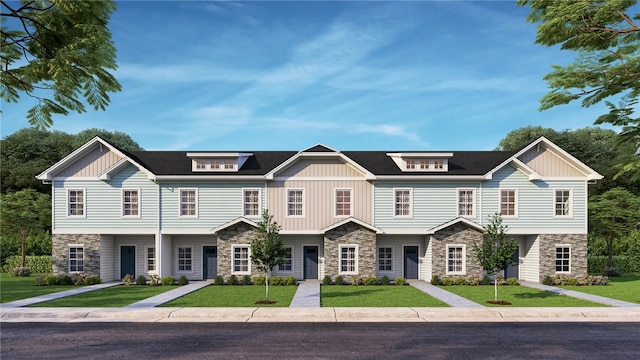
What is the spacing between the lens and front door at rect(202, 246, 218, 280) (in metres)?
27.6

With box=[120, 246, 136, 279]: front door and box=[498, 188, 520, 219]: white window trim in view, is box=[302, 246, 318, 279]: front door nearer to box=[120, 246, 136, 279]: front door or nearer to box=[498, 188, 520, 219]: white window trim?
box=[120, 246, 136, 279]: front door

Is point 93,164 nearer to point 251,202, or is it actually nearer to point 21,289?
point 21,289

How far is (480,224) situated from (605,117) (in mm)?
14885

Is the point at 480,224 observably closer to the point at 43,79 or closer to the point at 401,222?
the point at 401,222

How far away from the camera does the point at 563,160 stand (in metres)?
26.8

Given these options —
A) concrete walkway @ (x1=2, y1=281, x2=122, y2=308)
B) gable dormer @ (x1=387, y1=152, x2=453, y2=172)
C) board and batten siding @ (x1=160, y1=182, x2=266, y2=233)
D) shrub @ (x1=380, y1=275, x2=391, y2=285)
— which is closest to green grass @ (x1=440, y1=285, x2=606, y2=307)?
shrub @ (x1=380, y1=275, x2=391, y2=285)

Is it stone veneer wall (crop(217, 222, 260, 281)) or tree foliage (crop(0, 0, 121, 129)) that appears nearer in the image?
tree foliage (crop(0, 0, 121, 129))

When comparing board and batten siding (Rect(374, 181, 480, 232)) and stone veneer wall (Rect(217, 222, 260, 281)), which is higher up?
board and batten siding (Rect(374, 181, 480, 232))

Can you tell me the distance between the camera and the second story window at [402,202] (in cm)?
2677

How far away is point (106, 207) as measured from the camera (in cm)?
2628

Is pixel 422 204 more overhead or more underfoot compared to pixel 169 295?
more overhead

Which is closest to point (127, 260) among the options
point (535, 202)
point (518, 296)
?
point (518, 296)

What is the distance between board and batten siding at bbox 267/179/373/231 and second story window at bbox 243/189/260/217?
0.83 m

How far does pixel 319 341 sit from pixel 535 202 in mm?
20878
